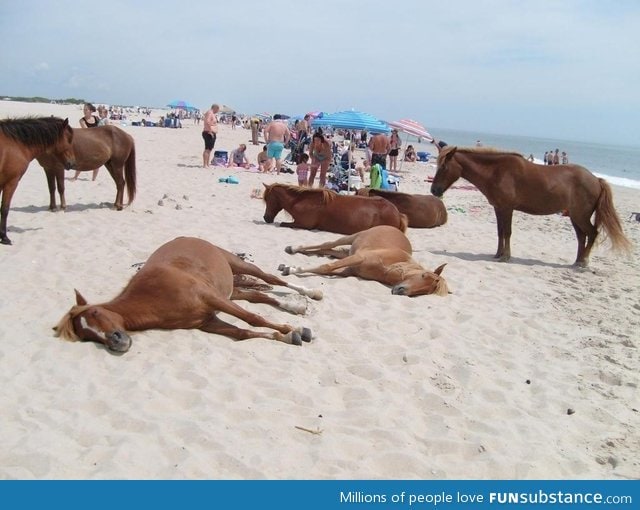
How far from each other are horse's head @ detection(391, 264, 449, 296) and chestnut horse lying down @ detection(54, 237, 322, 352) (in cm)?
191

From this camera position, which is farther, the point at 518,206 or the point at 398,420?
the point at 518,206

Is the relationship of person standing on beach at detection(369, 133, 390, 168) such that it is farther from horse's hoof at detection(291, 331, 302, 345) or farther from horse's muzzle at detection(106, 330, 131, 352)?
horse's muzzle at detection(106, 330, 131, 352)

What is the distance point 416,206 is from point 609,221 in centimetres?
355

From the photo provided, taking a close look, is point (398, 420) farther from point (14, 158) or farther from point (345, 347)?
point (14, 158)

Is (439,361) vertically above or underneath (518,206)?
underneath

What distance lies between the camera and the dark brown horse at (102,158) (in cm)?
950

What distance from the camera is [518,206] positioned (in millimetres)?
9117

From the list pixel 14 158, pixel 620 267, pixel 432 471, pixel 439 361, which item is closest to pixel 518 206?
pixel 620 267

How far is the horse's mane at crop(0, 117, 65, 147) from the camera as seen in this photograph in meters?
7.63

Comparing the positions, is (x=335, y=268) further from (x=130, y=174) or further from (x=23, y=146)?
(x=130, y=174)

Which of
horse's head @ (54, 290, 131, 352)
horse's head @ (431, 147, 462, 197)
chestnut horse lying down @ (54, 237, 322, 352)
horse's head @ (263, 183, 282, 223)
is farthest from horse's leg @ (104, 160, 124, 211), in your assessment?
horse's head @ (54, 290, 131, 352)

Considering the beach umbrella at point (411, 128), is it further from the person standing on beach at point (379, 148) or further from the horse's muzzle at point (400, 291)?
the horse's muzzle at point (400, 291)

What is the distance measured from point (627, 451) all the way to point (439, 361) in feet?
4.97
